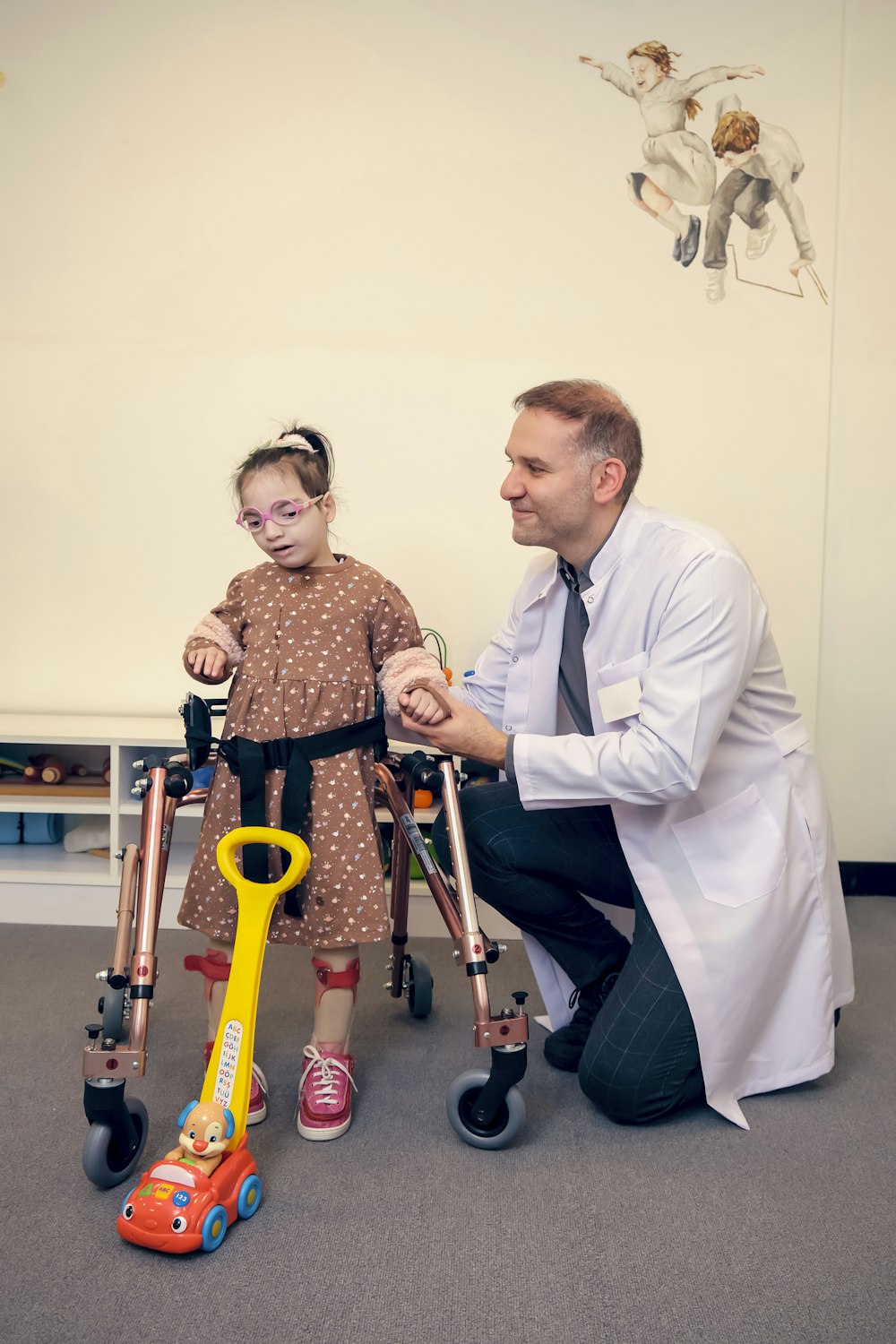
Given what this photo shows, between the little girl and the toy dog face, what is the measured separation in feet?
1.14

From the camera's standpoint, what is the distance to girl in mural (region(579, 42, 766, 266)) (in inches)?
133

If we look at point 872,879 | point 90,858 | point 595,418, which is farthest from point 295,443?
point 872,879

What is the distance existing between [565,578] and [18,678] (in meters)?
2.12

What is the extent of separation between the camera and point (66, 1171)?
168cm

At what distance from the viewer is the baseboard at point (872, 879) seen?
3.55 metres

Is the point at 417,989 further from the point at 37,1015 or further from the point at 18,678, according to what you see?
the point at 18,678

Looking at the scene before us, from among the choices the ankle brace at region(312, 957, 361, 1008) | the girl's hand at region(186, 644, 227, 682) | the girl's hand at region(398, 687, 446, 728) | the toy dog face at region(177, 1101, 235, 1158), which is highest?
the girl's hand at region(186, 644, 227, 682)

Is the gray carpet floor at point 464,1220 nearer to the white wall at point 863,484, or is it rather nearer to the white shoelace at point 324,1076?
the white shoelace at point 324,1076

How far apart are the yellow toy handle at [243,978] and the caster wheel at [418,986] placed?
727 mm

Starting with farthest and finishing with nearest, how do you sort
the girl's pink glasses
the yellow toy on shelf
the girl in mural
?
the girl in mural, the girl's pink glasses, the yellow toy on shelf

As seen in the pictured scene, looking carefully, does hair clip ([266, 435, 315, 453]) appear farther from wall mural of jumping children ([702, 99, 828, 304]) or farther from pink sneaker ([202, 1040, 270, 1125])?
wall mural of jumping children ([702, 99, 828, 304])

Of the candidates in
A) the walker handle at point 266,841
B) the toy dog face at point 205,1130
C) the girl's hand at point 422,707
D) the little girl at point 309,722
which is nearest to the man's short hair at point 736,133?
the little girl at point 309,722

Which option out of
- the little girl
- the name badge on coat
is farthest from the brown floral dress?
the name badge on coat

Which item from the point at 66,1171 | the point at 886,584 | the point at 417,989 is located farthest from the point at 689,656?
the point at 886,584
